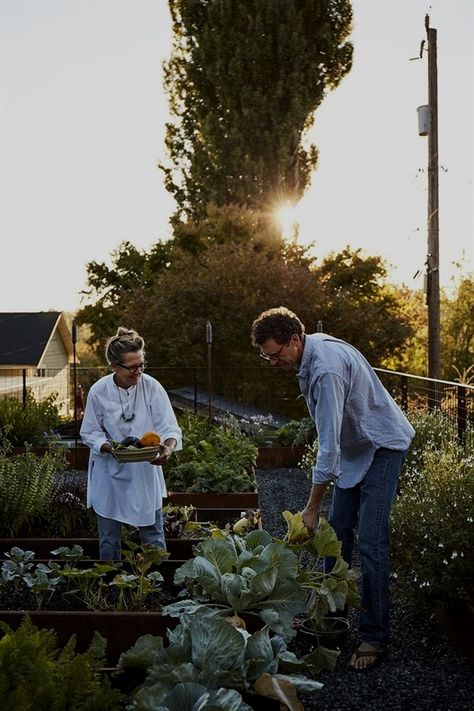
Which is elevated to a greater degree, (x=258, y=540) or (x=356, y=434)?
(x=356, y=434)

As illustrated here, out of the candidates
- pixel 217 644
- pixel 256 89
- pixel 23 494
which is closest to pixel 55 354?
pixel 256 89

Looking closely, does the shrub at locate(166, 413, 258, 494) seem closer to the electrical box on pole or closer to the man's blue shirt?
the man's blue shirt

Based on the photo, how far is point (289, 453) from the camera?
9.91 metres

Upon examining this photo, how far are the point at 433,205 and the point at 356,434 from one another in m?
9.90

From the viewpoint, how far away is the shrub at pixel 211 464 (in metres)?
6.84

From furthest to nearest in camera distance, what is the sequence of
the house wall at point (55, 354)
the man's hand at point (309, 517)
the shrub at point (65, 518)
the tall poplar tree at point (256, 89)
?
the house wall at point (55, 354) → the tall poplar tree at point (256, 89) → the shrub at point (65, 518) → the man's hand at point (309, 517)

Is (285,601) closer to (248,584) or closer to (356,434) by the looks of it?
(248,584)

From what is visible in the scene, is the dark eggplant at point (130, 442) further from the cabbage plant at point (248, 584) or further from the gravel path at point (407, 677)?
the gravel path at point (407, 677)

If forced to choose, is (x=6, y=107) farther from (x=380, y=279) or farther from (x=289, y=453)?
(x=380, y=279)

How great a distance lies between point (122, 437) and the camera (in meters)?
4.13

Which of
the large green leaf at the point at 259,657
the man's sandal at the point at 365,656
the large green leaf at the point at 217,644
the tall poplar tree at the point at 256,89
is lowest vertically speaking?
the man's sandal at the point at 365,656

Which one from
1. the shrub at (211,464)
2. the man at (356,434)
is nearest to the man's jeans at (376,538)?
the man at (356,434)

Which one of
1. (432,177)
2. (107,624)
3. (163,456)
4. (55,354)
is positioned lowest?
(107,624)

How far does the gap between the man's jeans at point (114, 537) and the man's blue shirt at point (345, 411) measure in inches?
36.5
